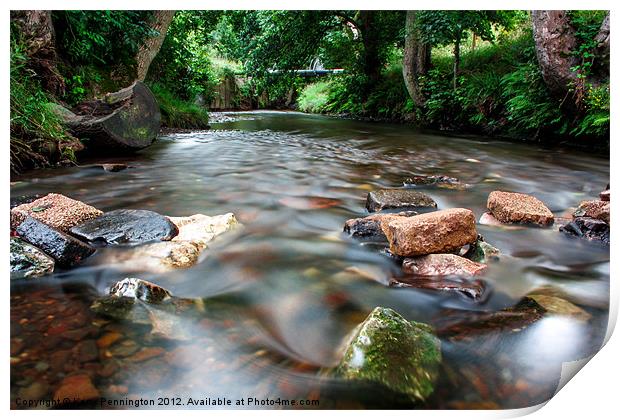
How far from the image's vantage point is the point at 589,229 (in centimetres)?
260

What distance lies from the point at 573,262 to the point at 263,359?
6.22ft

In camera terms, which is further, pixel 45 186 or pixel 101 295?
pixel 45 186

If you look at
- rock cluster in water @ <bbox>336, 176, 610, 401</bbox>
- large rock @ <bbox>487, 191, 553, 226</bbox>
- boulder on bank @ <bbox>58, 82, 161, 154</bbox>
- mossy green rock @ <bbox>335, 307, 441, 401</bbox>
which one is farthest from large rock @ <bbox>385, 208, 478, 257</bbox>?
boulder on bank @ <bbox>58, 82, 161, 154</bbox>

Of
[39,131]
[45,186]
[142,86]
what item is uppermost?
[142,86]

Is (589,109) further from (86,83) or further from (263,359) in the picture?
(86,83)

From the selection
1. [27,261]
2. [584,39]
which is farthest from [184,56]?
[27,261]

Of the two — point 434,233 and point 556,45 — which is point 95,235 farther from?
point 556,45

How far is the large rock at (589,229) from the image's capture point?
2545 millimetres

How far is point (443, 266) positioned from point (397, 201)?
1288 mm

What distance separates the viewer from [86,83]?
641cm

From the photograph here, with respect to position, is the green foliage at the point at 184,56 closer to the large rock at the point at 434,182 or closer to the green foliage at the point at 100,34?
the green foliage at the point at 100,34

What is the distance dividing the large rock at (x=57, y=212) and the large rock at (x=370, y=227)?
5.61 ft

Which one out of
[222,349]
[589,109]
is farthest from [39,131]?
[589,109]

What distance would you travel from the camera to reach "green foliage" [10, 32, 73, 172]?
3814 mm
